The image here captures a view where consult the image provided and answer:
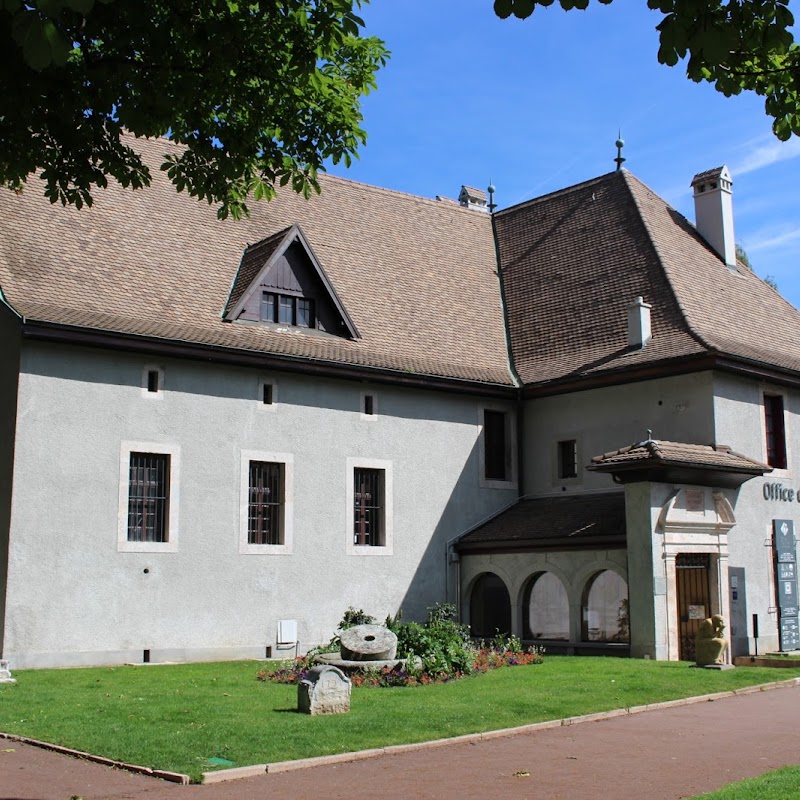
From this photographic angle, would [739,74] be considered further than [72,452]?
No

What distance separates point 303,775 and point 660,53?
276 inches

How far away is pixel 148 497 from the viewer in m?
21.6

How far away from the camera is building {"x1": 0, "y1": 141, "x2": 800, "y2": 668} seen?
20.7 m

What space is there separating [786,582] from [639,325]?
6.77 m

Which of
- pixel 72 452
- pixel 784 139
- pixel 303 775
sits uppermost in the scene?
pixel 784 139

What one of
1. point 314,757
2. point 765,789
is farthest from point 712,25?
point 314,757

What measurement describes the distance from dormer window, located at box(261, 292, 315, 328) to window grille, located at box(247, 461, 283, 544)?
3.39 metres

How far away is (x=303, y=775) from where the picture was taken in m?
10.1

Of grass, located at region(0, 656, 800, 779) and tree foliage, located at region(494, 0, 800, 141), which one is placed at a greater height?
tree foliage, located at region(494, 0, 800, 141)

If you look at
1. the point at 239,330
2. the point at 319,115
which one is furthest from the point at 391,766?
the point at 239,330

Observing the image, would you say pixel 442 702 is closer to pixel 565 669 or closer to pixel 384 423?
pixel 565 669

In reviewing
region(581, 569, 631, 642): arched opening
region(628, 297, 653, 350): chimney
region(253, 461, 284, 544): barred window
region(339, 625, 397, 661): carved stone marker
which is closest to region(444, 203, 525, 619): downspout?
region(628, 297, 653, 350): chimney

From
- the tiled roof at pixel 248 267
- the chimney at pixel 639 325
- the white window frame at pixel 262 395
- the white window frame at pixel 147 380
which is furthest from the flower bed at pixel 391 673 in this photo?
the chimney at pixel 639 325

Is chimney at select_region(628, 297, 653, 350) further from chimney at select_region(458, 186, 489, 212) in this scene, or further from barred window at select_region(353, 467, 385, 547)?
chimney at select_region(458, 186, 489, 212)
